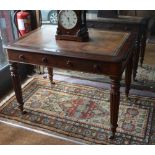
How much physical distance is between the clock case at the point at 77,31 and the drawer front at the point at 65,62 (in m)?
0.24

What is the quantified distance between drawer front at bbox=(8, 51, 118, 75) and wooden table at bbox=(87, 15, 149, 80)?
0.58 m

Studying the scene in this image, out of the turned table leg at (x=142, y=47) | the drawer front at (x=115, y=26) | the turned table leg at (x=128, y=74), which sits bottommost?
the turned table leg at (x=128, y=74)

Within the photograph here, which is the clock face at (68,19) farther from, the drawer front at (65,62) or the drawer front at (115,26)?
the drawer front at (115,26)

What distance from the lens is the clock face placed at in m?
1.75

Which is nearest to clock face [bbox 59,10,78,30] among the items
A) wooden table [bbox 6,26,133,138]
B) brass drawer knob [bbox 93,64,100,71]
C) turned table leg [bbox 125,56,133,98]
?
wooden table [bbox 6,26,133,138]

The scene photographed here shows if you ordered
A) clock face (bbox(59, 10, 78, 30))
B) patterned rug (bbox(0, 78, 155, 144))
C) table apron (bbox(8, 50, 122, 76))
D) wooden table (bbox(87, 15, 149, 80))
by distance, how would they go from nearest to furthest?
table apron (bbox(8, 50, 122, 76))
clock face (bbox(59, 10, 78, 30))
patterned rug (bbox(0, 78, 155, 144))
wooden table (bbox(87, 15, 149, 80))

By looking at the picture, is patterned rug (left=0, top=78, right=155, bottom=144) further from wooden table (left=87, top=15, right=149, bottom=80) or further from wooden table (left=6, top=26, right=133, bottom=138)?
wooden table (left=87, top=15, right=149, bottom=80)

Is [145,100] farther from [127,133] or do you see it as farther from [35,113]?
[35,113]

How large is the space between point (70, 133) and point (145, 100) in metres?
0.83

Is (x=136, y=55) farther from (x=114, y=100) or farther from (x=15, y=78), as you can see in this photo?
(x=15, y=78)

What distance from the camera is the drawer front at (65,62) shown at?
5.07 ft

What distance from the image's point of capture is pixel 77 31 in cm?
177

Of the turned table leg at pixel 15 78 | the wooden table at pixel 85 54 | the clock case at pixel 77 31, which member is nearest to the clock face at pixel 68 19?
the clock case at pixel 77 31

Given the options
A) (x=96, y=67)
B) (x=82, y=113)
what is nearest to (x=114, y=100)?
(x=96, y=67)
